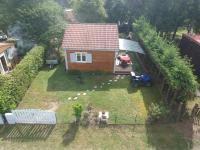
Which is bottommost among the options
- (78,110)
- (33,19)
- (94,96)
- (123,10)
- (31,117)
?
(94,96)

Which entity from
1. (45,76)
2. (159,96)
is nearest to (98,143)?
(159,96)

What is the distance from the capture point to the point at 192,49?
22781mm

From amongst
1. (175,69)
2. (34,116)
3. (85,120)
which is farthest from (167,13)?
(34,116)

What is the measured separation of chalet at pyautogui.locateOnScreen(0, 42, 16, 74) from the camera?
22.0 metres

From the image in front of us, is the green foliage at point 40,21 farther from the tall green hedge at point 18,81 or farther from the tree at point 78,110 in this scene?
the tree at point 78,110

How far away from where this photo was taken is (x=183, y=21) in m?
29.9

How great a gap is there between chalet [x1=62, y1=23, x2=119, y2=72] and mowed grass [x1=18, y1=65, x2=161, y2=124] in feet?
3.67

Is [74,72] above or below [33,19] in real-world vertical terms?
below

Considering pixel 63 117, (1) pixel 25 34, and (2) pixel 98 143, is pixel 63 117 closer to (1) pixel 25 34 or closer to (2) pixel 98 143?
(2) pixel 98 143

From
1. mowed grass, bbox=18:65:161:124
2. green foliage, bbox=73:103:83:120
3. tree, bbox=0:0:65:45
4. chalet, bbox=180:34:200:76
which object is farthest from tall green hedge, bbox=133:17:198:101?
tree, bbox=0:0:65:45

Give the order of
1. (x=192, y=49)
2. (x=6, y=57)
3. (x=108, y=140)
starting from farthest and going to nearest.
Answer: (x=6, y=57), (x=192, y=49), (x=108, y=140)

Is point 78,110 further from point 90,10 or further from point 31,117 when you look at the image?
point 90,10

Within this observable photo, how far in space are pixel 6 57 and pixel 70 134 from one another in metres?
13.9

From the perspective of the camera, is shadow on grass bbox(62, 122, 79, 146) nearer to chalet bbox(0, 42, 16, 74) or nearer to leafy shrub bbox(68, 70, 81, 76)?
leafy shrub bbox(68, 70, 81, 76)
